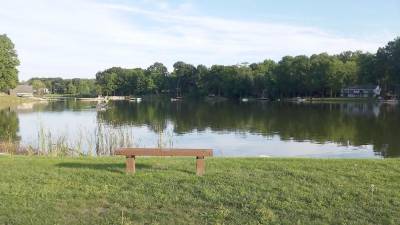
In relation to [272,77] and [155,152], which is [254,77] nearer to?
[272,77]

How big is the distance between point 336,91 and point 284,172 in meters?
114

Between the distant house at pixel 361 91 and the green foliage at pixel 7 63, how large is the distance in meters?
76.5

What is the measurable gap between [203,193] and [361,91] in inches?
4583

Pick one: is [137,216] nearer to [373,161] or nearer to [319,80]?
[373,161]

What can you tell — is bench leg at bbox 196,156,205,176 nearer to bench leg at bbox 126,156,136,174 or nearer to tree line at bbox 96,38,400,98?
bench leg at bbox 126,156,136,174

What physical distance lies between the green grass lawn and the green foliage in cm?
7709

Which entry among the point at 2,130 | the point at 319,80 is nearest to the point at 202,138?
the point at 2,130

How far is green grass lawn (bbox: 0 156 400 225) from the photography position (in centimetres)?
743

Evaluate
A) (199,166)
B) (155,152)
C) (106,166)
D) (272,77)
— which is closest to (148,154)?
(155,152)

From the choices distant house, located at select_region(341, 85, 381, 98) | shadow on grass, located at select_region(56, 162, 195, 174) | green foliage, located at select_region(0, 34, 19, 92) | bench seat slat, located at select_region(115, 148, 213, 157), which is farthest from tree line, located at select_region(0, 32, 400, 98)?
bench seat slat, located at select_region(115, 148, 213, 157)

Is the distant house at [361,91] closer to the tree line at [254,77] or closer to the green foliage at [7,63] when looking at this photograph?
the tree line at [254,77]

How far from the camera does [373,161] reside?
37.9 feet

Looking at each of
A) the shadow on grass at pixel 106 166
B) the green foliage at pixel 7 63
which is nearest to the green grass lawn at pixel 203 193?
the shadow on grass at pixel 106 166

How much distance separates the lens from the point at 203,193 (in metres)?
8.55
